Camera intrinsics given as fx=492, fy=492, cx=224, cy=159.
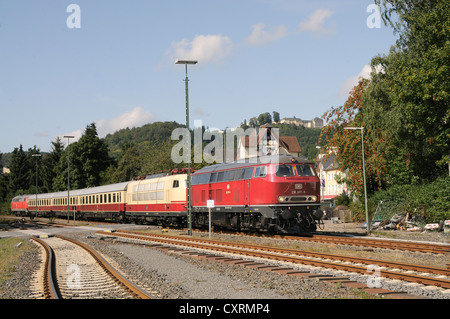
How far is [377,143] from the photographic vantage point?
4131 cm

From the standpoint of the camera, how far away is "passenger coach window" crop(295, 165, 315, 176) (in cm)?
2613

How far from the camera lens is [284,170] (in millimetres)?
25734

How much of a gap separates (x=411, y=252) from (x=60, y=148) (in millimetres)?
123664

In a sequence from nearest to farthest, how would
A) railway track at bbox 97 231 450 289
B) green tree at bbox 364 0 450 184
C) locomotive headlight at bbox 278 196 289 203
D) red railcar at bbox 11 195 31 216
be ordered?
railway track at bbox 97 231 450 289 → locomotive headlight at bbox 278 196 289 203 → green tree at bbox 364 0 450 184 → red railcar at bbox 11 195 31 216

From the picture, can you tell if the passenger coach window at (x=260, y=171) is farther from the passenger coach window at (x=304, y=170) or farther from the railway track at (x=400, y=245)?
the railway track at (x=400, y=245)

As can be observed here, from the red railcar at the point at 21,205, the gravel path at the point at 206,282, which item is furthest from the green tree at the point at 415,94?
the red railcar at the point at 21,205

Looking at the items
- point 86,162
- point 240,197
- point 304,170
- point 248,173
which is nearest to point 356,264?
point 304,170

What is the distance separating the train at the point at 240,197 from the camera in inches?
999

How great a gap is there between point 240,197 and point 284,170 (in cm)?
360

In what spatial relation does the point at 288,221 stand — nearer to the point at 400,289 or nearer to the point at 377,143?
the point at 400,289

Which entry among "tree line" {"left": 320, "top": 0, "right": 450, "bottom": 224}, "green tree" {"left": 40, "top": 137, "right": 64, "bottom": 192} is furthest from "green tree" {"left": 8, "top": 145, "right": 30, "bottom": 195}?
"tree line" {"left": 320, "top": 0, "right": 450, "bottom": 224}

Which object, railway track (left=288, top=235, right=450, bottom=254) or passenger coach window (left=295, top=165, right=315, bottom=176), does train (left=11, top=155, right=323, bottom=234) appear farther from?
railway track (left=288, top=235, right=450, bottom=254)

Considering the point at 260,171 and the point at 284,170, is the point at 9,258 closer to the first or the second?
the point at 260,171

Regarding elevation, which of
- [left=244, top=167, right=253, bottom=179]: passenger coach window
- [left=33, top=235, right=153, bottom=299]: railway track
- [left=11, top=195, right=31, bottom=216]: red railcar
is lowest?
[left=33, top=235, right=153, bottom=299]: railway track
